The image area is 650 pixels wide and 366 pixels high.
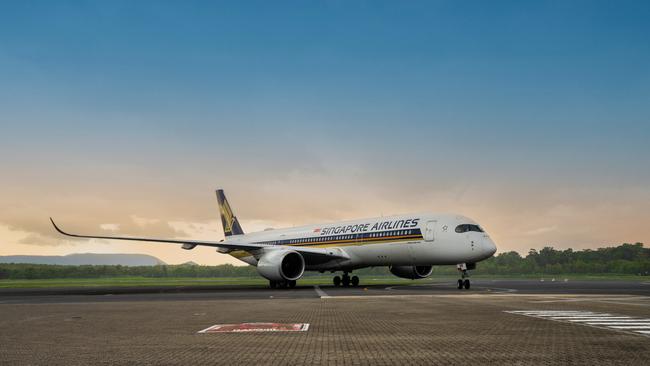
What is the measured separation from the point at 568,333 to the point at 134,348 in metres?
6.38

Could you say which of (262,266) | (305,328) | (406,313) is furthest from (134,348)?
(262,266)

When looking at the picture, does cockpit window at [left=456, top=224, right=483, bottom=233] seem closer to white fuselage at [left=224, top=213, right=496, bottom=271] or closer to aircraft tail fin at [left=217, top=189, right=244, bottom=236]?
white fuselage at [left=224, top=213, right=496, bottom=271]

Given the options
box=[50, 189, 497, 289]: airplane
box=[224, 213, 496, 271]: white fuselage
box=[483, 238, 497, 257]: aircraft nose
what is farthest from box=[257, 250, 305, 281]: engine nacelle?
box=[483, 238, 497, 257]: aircraft nose

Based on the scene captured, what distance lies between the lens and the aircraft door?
30.7 m

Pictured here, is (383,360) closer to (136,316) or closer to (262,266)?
(136,316)

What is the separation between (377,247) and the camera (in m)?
34.0

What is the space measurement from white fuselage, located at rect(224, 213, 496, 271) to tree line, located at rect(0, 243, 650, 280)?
6858 centimetres

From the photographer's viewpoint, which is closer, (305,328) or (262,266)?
(305,328)

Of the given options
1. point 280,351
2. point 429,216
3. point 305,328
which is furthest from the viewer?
point 429,216

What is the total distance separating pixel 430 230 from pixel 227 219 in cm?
2618

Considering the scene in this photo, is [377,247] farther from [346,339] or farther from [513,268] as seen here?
[513,268]

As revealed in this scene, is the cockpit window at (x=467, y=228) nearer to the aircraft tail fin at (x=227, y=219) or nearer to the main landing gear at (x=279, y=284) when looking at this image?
the main landing gear at (x=279, y=284)

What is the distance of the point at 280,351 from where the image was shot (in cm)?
698

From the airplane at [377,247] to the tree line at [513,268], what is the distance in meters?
67.1
